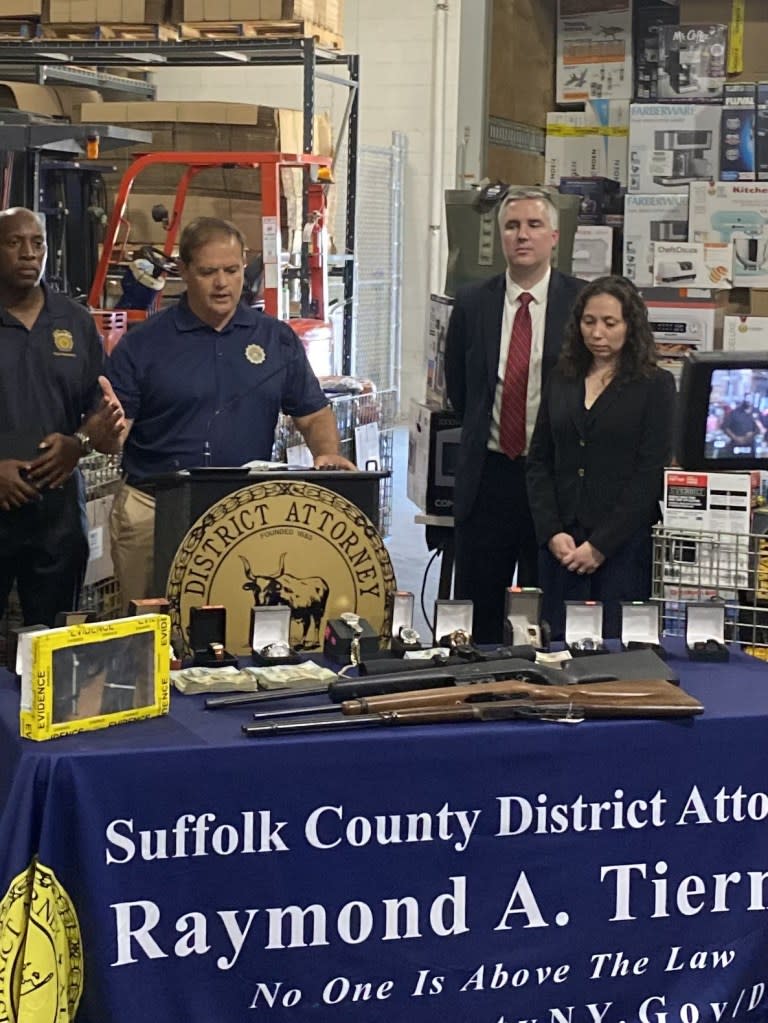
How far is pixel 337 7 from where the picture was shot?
9195 millimetres

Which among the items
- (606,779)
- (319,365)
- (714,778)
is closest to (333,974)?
(606,779)

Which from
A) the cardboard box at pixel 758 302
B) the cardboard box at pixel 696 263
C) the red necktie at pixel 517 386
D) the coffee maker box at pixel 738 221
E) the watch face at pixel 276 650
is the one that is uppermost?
the coffee maker box at pixel 738 221

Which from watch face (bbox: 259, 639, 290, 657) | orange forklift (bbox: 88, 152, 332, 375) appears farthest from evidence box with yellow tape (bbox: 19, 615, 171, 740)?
orange forklift (bbox: 88, 152, 332, 375)

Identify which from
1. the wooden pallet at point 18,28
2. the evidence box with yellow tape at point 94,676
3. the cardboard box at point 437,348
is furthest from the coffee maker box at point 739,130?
the wooden pallet at point 18,28

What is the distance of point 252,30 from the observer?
28.3 feet

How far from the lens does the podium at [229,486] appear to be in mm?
3121

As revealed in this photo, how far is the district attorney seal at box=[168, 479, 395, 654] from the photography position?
9.90 ft

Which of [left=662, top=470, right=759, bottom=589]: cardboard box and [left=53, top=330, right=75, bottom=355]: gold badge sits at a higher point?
[left=53, top=330, right=75, bottom=355]: gold badge

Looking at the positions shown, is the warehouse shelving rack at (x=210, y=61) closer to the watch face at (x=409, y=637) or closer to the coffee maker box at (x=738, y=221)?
the coffee maker box at (x=738, y=221)

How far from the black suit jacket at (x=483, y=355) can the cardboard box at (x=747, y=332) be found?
4.75 ft

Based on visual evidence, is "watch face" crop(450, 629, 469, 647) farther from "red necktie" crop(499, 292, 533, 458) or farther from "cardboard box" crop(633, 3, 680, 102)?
"cardboard box" crop(633, 3, 680, 102)

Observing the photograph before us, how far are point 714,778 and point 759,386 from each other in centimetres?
93

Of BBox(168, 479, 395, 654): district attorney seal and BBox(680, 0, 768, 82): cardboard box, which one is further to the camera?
BBox(680, 0, 768, 82): cardboard box

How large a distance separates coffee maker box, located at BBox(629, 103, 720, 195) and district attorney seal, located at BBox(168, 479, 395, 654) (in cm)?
322
